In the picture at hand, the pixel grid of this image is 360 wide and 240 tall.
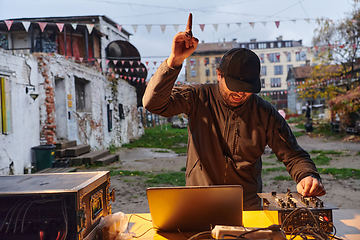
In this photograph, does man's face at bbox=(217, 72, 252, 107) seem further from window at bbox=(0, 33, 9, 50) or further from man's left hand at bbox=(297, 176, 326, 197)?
window at bbox=(0, 33, 9, 50)

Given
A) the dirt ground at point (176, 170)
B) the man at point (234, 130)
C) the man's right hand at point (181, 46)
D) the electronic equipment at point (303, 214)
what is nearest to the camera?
the electronic equipment at point (303, 214)

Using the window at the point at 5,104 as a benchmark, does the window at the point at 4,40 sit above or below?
above

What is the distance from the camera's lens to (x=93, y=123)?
12.1 m

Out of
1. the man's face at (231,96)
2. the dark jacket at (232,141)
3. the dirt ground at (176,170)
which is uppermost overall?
the man's face at (231,96)

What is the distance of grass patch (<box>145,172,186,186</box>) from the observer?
6652 millimetres

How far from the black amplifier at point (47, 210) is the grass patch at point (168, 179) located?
5.15 metres

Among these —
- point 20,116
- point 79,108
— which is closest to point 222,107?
point 20,116

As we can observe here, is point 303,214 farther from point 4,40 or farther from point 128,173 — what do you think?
point 4,40

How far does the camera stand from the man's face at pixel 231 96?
200 cm

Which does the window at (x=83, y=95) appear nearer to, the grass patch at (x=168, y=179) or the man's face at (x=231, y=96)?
the grass patch at (x=168, y=179)

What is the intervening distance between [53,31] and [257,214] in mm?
16180

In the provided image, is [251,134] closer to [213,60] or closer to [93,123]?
[93,123]

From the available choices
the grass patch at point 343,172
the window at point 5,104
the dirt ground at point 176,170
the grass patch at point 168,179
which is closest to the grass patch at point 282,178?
the dirt ground at point 176,170

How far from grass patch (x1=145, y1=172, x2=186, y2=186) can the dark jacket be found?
455 cm
